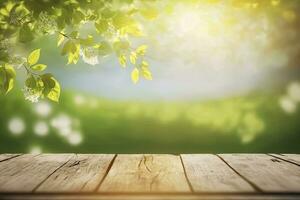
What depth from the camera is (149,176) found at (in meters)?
1.81

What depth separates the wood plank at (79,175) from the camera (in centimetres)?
159

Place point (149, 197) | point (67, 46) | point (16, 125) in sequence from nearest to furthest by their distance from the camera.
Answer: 1. point (149, 197)
2. point (67, 46)
3. point (16, 125)

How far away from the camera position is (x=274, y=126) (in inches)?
211

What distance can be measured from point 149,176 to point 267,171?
1.79 feet

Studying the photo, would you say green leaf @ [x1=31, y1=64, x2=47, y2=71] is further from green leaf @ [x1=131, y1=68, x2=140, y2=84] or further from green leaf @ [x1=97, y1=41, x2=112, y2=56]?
green leaf @ [x1=131, y1=68, x2=140, y2=84]

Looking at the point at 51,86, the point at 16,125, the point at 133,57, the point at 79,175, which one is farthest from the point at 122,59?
the point at 16,125

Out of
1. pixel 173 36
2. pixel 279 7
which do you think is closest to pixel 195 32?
pixel 173 36

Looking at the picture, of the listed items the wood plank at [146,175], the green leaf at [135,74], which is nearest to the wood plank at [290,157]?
the wood plank at [146,175]

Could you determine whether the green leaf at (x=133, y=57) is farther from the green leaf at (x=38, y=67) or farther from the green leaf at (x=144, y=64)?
the green leaf at (x=38, y=67)

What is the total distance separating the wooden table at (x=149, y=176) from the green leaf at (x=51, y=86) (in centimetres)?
34

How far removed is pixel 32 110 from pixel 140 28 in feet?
11.7

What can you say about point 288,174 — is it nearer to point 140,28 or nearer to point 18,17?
point 140,28

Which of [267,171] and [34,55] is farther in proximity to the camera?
[34,55]

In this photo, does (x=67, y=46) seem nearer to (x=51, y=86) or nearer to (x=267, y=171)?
(x=51, y=86)
